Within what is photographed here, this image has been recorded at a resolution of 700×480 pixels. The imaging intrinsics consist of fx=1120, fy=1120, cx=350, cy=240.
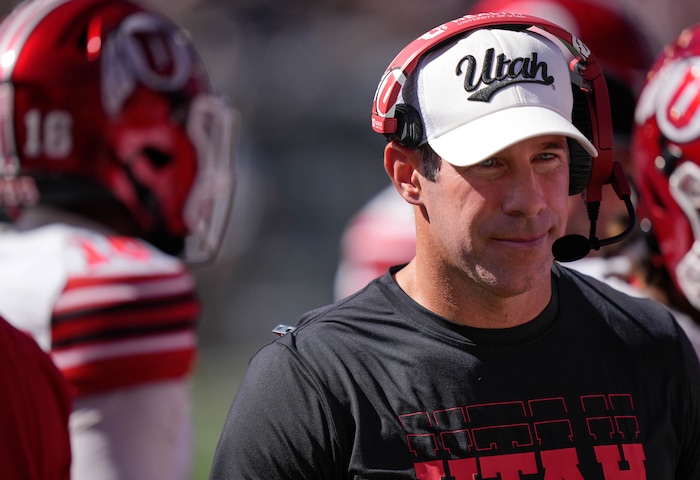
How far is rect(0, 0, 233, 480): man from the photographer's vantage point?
3.04 m

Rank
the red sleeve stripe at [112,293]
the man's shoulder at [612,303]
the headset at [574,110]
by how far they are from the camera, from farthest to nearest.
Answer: the red sleeve stripe at [112,293] < the man's shoulder at [612,303] < the headset at [574,110]

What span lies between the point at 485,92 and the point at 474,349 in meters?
0.48

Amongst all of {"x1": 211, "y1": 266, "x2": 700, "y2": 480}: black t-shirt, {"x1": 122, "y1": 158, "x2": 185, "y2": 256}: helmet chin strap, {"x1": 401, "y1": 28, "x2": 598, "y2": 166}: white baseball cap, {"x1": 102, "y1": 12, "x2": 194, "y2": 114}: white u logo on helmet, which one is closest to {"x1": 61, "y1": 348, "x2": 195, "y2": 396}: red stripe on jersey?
{"x1": 122, "y1": 158, "x2": 185, "y2": 256}: helmet chin strap

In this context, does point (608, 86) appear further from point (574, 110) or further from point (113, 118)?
point (574, 110)

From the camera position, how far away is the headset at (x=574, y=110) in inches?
82.6

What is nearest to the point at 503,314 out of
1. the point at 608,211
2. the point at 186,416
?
the point at 186,416

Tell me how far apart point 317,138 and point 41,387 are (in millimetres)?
10789

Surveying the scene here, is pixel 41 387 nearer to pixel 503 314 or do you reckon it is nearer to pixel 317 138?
pixel 503 314

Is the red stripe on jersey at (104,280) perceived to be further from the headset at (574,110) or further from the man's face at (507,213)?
the man's face at (507,213)

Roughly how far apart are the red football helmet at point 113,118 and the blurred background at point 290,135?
26.9 feet

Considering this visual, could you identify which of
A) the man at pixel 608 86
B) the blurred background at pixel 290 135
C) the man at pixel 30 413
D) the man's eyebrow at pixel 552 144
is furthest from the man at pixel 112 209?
the blurred background at pixel 290 135

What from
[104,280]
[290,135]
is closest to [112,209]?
[104,280]

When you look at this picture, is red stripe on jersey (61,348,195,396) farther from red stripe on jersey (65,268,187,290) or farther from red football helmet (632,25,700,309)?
red football helmet (632,25,700,309)

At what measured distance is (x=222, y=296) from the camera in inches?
492
